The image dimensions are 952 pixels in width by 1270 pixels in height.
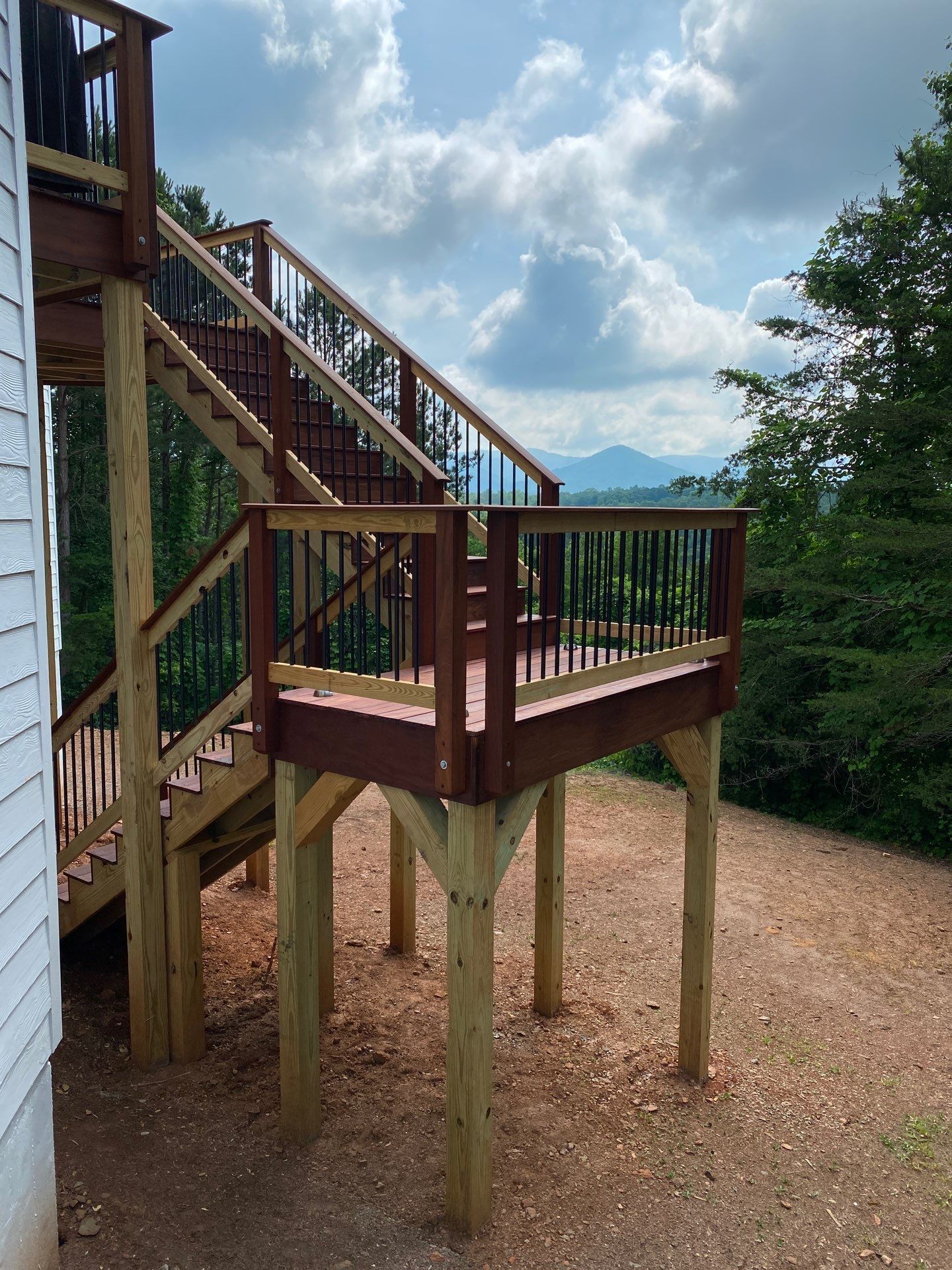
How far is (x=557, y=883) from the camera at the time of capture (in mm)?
6285

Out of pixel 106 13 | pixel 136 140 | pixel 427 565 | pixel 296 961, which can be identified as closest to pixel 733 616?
pixel 427 565

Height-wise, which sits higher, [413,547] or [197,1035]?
[413,547]

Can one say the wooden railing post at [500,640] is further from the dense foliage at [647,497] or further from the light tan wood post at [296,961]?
the dense foliage at [647,497]

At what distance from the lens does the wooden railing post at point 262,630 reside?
4457 mm

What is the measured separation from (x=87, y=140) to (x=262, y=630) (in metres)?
3.02

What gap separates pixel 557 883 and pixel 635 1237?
2.32 metres

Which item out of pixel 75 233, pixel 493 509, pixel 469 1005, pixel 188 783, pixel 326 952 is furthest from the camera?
pixel 326 952

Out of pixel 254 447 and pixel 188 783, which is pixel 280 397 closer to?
pixel 254 447

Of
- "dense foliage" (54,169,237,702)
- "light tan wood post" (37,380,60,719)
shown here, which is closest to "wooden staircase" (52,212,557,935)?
"light tan wood post" (37,380,60,719)

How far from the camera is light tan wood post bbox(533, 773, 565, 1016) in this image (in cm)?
619

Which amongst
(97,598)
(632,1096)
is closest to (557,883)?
(632,1096)

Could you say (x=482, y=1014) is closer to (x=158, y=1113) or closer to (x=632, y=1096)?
(x=632, y=1096)

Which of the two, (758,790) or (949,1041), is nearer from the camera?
(949,1041)

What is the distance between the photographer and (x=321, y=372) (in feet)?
17.7
